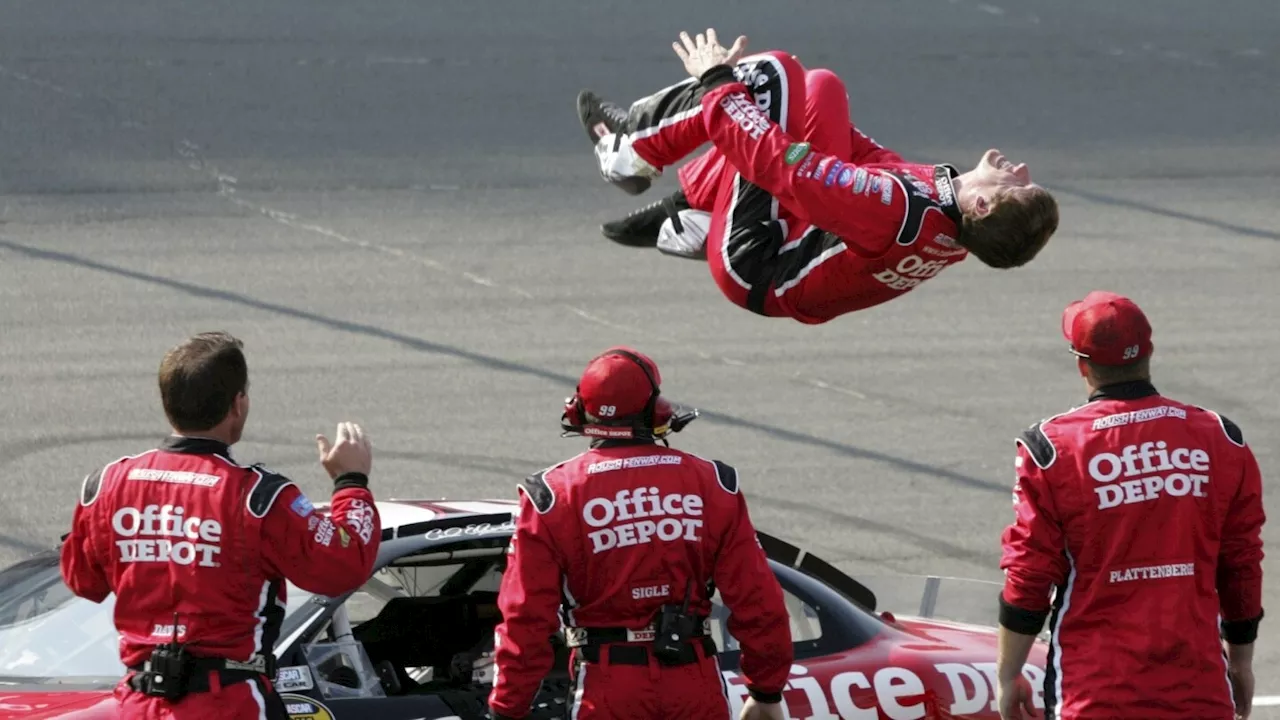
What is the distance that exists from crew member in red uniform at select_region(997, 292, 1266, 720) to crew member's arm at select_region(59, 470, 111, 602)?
7.93ft

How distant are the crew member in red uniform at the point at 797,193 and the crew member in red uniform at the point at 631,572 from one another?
2.35 feet

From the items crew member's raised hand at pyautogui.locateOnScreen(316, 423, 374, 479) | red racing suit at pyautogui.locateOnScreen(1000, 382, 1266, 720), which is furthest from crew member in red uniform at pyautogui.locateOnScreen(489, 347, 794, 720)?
red racing suit at pyautogui.locateOnScreen(1000, 382, 1266, 720)

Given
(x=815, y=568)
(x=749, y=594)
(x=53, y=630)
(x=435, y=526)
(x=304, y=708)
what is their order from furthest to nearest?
(x=815, y=568)
(x=435, y=526)
(x=53, y=630)
(x=304, y=708)
(x=749, y=594)

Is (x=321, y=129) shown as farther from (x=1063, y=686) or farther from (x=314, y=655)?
(x=1063, y=686)

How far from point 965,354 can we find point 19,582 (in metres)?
7.62

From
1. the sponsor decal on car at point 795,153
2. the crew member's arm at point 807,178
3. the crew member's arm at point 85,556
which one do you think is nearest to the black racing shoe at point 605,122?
the crew member's arm at point 807,178

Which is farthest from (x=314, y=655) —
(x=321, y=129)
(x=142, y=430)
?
(x=321, y=129)

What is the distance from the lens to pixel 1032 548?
495 centimetres

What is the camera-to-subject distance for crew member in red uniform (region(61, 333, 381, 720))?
4.80 m

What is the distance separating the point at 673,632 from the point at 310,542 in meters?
1.05

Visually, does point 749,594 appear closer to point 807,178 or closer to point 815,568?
point 807,178

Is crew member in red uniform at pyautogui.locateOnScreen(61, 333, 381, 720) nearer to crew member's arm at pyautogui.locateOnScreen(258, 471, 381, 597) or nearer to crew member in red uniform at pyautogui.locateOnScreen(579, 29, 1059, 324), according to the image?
crew member's arm at pyautogui.locateOnScreen(258, 471, 381, 597)

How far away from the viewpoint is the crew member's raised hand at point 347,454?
16.8ft
